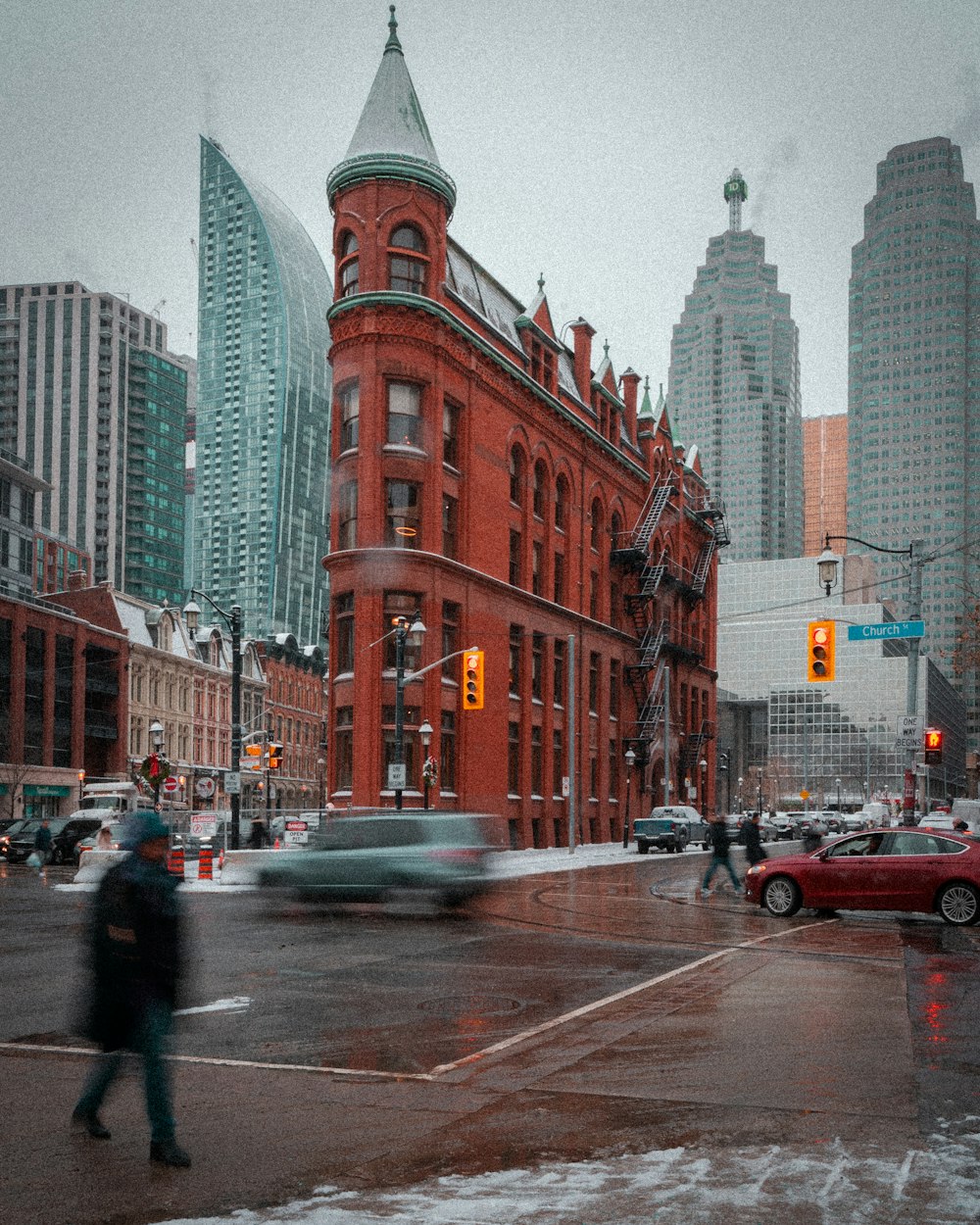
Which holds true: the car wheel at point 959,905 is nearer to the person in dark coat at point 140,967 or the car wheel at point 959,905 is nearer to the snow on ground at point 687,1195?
the snow on ground at point 687,1195

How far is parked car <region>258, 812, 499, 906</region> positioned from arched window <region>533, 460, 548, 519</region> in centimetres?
3465

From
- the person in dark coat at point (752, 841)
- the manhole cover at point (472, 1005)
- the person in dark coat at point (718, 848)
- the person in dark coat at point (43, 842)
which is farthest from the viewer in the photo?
the person in dark coat at point (43, 842)

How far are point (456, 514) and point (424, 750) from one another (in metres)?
9.24

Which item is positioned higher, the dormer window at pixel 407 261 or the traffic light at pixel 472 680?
the dormer window at pixel 407 261

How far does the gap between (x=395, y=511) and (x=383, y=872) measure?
25255 mm

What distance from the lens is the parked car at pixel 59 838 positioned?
4222 cm

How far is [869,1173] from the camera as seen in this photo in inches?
250

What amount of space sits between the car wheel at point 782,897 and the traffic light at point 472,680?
20.1 meters

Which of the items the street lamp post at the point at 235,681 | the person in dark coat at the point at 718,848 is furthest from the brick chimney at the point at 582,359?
the person in dark coat at the point at 718,848

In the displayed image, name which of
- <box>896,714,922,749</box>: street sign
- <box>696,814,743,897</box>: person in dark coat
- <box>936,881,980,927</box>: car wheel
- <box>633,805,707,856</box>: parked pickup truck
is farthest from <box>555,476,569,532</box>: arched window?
<box>936,881,980,927</box>: car wheel

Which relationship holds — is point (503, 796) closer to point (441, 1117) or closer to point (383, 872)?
point (383, 872)

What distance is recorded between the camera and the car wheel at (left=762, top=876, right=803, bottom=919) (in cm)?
2116

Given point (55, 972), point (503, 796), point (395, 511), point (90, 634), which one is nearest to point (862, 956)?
point (55, 972)

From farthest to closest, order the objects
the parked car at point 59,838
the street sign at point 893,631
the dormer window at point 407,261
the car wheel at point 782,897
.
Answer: the dormer window at point 407,261
the parked car at point 59,838
the street sign at point 893,631
the car wheel at point 782,897
